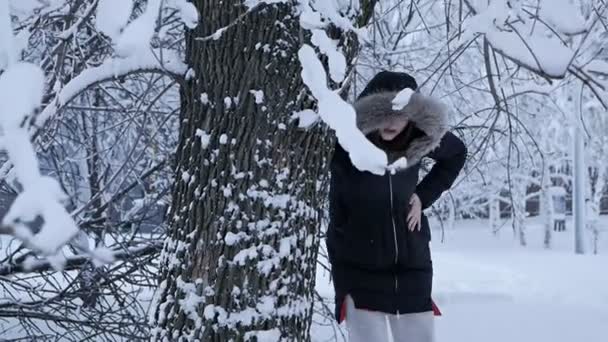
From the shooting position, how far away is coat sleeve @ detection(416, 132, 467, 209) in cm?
360

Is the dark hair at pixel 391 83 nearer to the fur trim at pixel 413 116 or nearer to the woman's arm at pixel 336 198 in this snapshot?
the fur trim at pixel 413 116

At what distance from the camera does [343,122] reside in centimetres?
161

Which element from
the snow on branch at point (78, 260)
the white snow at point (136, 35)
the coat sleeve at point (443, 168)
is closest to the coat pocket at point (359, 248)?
the coat sleeve at point (443, 168)

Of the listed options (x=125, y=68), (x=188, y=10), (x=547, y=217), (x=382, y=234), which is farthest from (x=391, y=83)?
(x=547, y=217)

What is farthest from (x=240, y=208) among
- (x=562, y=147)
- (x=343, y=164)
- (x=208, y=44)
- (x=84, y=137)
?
(x=562, y=147)

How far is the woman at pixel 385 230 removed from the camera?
3.38m

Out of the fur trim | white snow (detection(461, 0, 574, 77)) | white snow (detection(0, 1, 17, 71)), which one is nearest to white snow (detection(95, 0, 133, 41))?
white snow (detection(0, 1, 17, 71))

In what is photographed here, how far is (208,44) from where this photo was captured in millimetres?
2545

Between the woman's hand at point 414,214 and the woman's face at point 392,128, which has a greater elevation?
the woman's face at point 392,128

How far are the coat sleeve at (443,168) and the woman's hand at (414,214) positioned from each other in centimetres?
7

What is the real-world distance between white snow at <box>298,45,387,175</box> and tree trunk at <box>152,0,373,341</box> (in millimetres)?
582

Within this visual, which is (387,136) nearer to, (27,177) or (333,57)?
(333,57)

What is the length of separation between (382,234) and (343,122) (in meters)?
1.85

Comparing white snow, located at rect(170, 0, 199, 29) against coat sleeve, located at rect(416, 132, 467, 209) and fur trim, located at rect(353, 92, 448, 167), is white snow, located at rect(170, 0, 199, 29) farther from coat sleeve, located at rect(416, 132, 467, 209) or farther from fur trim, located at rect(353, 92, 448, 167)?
coat sleeve, located at rect(416, 132, 467, 209)
